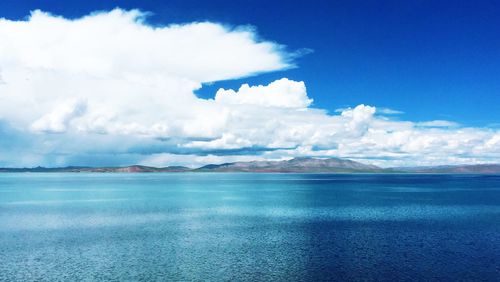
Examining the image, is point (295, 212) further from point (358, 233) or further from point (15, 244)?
point (15, 244)

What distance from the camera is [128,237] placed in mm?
61344

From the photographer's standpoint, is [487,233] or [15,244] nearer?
[15,244]

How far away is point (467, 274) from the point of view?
137 feet

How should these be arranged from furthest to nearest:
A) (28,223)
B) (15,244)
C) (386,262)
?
(28,223) → (15,244) → (386,262)

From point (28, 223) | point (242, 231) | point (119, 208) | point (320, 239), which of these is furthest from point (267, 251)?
point (119, 208)

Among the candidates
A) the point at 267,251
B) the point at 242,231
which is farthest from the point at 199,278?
the point at 242,231

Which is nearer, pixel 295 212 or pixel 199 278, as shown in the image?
pixel 199 278

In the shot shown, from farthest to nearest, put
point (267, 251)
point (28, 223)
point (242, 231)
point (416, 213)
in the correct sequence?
point (416, 213) < point (28, 223) < point (242, 231) < point (267, 251)

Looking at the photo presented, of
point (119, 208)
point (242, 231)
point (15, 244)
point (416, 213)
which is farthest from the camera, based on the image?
point (119, 208)

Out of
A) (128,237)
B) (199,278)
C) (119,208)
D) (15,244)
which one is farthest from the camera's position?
(119,208)

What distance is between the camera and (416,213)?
9056 centimetres

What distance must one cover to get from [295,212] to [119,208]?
4437 centimetres

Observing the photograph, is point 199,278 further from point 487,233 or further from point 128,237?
point 487,233

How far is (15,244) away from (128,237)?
1514 centimetres
